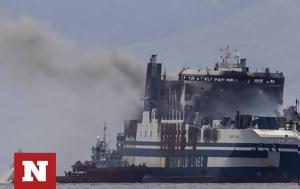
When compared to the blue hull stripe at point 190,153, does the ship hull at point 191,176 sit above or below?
below

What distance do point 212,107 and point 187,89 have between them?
4984 mm

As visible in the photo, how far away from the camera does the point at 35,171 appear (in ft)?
42.1

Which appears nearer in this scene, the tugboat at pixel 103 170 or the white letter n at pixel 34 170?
the white letter n at pixel 34 170

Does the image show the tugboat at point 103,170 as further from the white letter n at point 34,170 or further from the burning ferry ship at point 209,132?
the white letter n at point 34,170

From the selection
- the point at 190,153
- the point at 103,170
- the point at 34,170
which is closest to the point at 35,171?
the point at 34,170

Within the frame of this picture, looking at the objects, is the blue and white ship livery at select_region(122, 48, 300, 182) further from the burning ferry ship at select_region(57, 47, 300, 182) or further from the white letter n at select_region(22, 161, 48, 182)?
the white letter n at select_region(22, 161, 48, 182)

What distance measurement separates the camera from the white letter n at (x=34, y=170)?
12758mm

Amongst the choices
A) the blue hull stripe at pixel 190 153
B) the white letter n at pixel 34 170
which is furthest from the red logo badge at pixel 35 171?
the blue hull stripe at pixel 190 153

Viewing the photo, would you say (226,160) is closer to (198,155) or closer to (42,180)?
(198,155)

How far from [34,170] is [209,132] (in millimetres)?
122879

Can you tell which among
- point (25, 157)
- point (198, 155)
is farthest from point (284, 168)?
point (25, 157)

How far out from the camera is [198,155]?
137m

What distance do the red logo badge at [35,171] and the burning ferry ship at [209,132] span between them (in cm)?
11754

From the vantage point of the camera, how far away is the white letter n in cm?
1276
